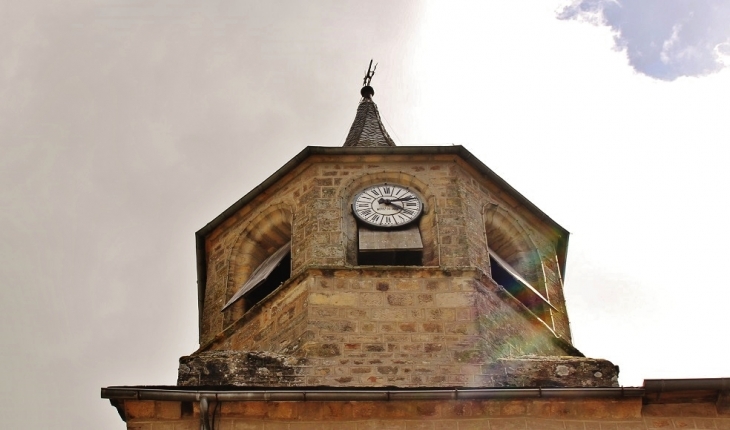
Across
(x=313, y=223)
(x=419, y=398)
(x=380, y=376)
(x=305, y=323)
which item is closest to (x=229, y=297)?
(x=313, y=223)

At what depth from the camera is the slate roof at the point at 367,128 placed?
1744 cm

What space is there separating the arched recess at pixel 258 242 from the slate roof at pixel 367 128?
7.54 feet

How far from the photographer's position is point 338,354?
1200 centimetres

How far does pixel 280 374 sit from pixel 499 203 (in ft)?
14.5

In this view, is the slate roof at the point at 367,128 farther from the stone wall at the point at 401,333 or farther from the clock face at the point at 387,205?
the stone wall at the point at 401,333

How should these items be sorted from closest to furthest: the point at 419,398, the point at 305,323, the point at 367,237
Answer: the point at 419,398 < the point at 305,323 < the point at 367,237

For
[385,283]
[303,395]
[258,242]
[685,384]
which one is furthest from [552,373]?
[258,242]

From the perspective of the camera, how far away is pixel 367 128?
1806 centimetres

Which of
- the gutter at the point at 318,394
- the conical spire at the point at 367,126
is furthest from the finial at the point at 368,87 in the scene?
A: the gutter at the point at 318,394

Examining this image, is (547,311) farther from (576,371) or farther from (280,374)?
(280,374)

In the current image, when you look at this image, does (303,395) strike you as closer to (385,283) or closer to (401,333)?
(401,333)

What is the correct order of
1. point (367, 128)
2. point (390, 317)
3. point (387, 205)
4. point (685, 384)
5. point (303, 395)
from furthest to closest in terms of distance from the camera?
point (367, 128) < point (387, 205) < point (390, 317) < point (685, 384) < point (303, 395)

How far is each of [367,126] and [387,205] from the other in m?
4.01

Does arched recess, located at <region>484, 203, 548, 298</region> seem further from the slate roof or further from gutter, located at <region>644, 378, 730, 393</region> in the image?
gutter, located at <region>644, 378, 730, 393</region>
